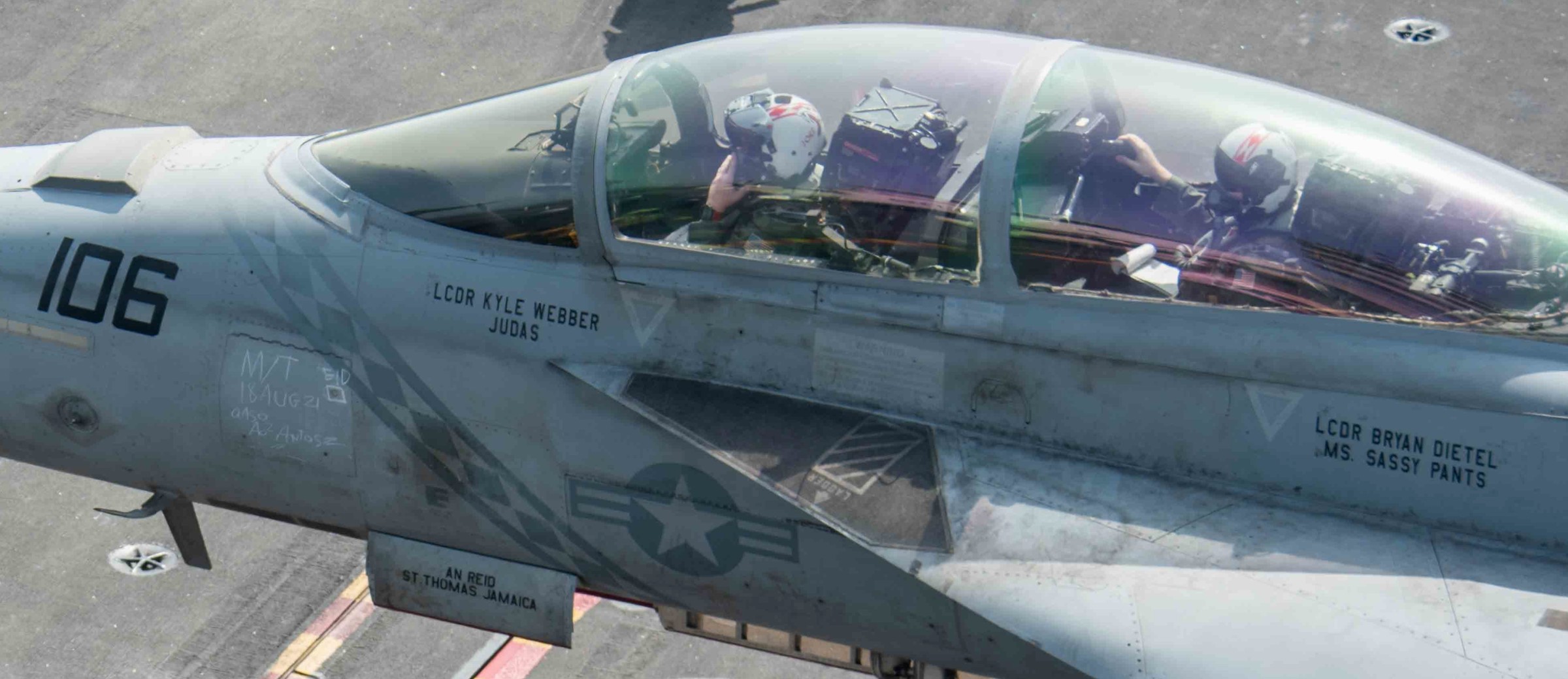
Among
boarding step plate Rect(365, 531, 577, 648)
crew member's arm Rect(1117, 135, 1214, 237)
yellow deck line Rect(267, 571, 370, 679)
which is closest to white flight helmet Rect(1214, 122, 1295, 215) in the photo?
crew member's arm Rect(1117, 135, 1214, 237)

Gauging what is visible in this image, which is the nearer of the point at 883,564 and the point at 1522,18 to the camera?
the point at 883,564

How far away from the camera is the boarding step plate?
6422mm

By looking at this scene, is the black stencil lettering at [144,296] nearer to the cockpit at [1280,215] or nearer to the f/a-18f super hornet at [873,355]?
the f/a-18f super hornet at [873,355]

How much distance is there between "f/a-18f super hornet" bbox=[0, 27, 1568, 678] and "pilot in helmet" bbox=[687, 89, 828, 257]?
2 cm

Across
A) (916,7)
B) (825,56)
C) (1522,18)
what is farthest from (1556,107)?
(825,56)

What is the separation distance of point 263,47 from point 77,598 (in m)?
7.39

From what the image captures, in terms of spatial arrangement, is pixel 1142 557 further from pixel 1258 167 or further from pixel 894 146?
pixel 894 146

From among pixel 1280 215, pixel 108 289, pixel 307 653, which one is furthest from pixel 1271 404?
pixel 307 653

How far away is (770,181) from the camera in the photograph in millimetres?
6016

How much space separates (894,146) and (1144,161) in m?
1.00

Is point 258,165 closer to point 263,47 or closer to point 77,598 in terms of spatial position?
point 77,598

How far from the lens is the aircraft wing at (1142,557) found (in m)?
4.83

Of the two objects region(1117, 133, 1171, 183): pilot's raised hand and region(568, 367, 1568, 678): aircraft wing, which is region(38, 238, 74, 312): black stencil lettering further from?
region(1117, 133, 1171, 183): pilot's raised hand

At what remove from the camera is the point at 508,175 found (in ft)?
21.0
